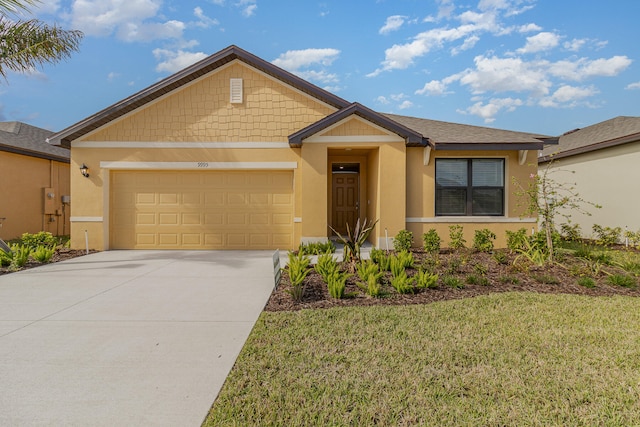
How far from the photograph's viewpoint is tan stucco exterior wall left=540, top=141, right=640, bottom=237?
1080cm

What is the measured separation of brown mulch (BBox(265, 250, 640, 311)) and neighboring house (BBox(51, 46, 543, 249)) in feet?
9.97

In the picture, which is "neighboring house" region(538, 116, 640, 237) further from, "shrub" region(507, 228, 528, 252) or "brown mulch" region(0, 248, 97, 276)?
"brown mulch" region(0, 248, 97, 276)

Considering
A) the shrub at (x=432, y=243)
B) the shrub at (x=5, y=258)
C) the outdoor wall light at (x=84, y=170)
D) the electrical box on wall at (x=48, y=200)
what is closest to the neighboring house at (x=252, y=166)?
the outdoor wall light at (x=84, y=170)

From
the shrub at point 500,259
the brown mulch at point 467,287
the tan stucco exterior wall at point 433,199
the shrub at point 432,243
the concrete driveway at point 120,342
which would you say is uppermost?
the tan stucco exterior wall at point 433,199

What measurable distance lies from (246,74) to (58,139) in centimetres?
612

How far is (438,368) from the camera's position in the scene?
3031mm

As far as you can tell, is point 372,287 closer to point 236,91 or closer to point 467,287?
point 467,287

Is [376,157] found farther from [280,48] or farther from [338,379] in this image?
[338,379]

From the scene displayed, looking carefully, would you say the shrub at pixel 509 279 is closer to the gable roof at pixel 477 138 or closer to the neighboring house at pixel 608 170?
the gable roof at pixel 477 138

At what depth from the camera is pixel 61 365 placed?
3186 mm

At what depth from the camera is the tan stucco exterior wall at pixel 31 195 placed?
1209cm

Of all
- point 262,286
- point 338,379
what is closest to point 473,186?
point 262,286

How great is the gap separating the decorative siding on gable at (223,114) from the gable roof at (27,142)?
461 centimetres

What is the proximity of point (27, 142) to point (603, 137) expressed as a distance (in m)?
23.4
